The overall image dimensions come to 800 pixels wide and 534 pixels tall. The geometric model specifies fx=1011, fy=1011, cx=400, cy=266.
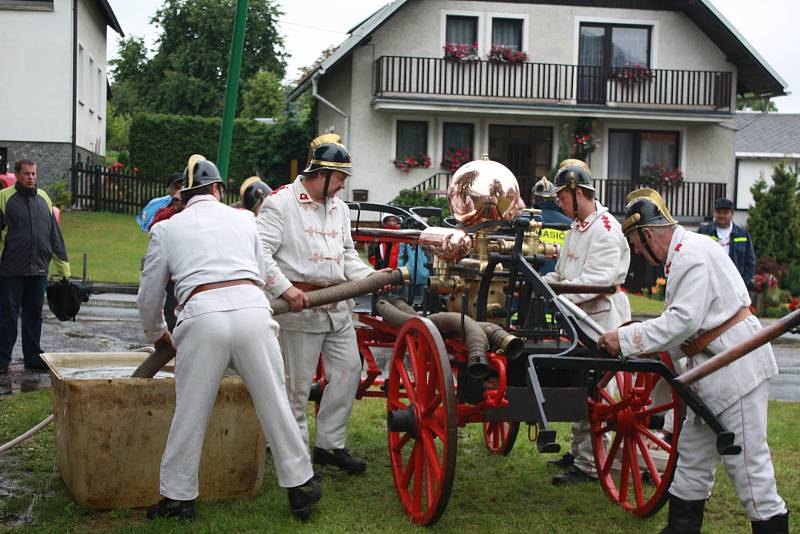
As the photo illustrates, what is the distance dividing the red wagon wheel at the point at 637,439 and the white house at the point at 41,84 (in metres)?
24.1

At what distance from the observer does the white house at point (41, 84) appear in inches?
1067

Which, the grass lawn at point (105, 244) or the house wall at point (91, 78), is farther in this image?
the house wall at point (91, 78)

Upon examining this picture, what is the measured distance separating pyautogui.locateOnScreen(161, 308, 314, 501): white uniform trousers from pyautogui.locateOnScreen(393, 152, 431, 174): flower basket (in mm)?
22544

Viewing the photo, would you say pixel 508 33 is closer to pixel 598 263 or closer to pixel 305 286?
pixel 598 263

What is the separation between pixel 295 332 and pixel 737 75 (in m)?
26.1

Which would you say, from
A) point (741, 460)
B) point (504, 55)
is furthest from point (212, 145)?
point (741, 460)

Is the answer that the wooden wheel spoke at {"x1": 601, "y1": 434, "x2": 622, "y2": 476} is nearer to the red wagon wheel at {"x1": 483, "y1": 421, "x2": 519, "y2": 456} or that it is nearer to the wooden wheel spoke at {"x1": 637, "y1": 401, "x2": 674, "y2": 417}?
the wooden wheel spoke at {"x1": 637, "y1": 401, "x2": 674, "y2": 417}

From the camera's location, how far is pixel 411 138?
28.4 metres

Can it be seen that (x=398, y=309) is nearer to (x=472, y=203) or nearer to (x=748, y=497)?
(x=472, y=203)

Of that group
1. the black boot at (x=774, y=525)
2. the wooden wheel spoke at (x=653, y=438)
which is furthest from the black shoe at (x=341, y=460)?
the black boot at (x=774, y=525)

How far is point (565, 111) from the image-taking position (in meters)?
27.8

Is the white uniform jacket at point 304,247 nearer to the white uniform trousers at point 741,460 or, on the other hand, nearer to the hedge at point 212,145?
the white uniform trousers at point 741,460

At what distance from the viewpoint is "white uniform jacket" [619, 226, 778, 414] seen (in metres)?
4.91

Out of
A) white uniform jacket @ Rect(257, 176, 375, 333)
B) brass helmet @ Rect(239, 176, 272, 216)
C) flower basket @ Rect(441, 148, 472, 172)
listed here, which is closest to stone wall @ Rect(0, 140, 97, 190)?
flower basket @ Rect(441, 148, 472, 172)
